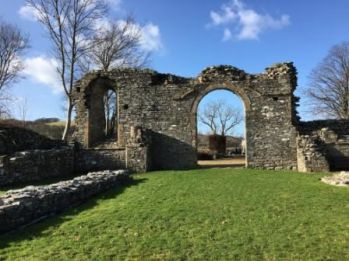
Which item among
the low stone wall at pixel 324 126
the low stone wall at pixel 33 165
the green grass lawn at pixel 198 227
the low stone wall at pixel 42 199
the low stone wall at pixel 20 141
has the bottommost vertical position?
the green grass lawn at pixel 198 227

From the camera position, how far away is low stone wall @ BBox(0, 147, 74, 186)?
16859 mm

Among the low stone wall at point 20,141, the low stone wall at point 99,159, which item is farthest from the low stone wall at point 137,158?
the low stone wall at point 20,141

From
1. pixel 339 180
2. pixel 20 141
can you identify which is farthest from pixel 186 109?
pixel 339 180

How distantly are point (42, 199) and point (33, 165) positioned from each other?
7.33 m

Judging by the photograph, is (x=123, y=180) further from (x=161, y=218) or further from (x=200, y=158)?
(x=200, y=158)

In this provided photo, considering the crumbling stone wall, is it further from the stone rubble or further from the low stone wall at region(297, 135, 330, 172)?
the stone rubble

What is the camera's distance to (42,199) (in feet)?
35.5

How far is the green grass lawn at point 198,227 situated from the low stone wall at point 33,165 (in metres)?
4.85

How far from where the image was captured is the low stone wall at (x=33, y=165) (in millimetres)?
16859

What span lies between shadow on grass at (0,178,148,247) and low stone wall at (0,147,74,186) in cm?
458

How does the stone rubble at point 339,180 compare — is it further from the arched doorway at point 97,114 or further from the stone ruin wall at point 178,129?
A: the arched doorway at point 97,114

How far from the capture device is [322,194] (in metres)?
13.2

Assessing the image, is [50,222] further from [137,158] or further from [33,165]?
[137,158]

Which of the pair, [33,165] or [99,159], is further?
[99,159]
